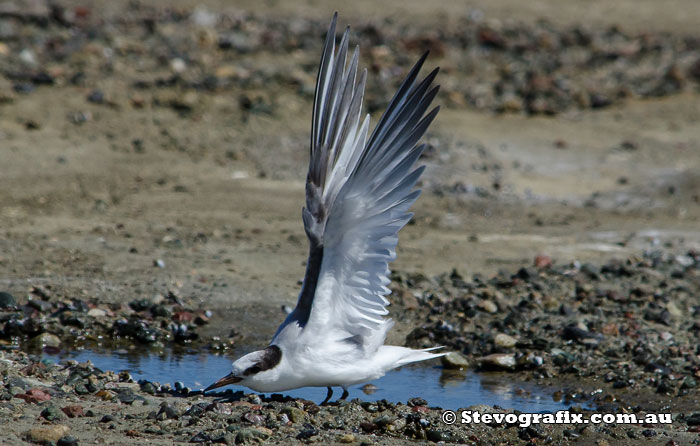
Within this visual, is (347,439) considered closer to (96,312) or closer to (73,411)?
(73,411)

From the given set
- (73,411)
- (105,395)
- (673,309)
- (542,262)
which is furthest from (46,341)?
(673,309)

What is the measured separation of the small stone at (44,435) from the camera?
4418mm

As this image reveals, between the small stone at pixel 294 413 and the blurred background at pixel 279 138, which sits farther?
the blurred background at pixel 279 138

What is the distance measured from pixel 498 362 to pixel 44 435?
123 inches

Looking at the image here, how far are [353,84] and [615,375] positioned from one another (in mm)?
2566

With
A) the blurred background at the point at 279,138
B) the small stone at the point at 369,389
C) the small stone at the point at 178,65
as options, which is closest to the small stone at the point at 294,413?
the small stone at the point at 369,389

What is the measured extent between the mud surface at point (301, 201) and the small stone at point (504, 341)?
0.8 inches

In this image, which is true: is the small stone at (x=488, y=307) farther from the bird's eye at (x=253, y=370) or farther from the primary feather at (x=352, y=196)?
the bird's eye at (x=253, y=370)

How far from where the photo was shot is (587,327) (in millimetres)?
7047

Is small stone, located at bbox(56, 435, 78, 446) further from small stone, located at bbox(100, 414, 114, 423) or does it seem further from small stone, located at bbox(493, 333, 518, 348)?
small stone, located at bbox(493, 333, 518, 348)

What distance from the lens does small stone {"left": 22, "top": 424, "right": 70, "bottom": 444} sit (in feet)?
14.5

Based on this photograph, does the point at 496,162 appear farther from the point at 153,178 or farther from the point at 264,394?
the point at 264,394

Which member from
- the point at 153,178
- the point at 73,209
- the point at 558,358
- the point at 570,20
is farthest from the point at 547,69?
the point at 558,358

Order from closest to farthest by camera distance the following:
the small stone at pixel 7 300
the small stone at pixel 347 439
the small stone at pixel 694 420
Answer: the small stone at pixel 347 439
the small stone at pixel 694 420
the small stone at pixel 7 300
